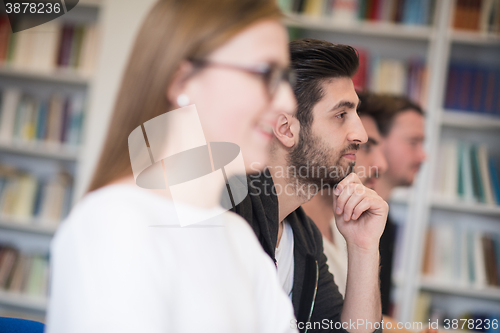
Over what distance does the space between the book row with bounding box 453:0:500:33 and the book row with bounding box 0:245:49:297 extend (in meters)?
2.10

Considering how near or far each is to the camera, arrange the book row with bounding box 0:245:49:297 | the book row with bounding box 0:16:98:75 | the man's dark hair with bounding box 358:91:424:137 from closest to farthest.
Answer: the man's dark hair with bounding box 358:91:424:137 → the book row with bounding box 0:245:49:297 → the book row with bounding box 0:16:98:75

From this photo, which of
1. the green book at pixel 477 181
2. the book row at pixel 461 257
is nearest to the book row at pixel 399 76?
the green book at pixel 477 181

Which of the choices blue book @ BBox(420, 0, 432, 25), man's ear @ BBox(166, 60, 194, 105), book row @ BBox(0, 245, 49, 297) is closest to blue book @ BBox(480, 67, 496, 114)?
blue book @ BBox(420, 0, 432, 25)

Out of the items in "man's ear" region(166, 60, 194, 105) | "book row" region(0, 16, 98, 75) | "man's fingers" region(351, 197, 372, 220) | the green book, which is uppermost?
"book row" region(0, 16, 98, 75)

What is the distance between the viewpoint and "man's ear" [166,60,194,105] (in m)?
0.36

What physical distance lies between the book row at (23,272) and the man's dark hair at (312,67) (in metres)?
1.54

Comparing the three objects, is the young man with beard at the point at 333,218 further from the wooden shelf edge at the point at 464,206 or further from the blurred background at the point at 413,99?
the wooden shelf edge at the point at 464,206

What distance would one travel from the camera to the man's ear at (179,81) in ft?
1.19

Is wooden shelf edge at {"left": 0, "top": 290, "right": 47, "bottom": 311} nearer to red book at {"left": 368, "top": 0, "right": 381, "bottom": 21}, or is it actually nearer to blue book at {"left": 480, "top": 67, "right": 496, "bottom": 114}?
red book at {"left": 368, "top": 0, "right": 381, "bottom": 21}

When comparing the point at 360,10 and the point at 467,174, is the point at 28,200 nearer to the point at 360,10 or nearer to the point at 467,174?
the point at 360,10

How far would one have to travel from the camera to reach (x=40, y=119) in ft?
6.48

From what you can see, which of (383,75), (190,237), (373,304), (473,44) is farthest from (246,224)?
(473,44)

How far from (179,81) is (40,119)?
1.87 metres

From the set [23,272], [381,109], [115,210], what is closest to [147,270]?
[115,210]
